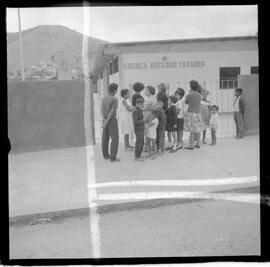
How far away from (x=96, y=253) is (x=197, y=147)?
5.39 m

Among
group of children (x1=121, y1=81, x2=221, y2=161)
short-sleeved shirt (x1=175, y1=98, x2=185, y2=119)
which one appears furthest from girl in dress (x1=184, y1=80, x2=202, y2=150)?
short-sleeved shirt (x1=175, y1=98, x2=185, y2=119)

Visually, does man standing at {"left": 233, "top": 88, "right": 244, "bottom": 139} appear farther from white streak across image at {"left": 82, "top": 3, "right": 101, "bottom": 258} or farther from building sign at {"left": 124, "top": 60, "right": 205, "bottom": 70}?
building sign at {"left": 124, "top": 60, "right": 205, "bottom": 70}

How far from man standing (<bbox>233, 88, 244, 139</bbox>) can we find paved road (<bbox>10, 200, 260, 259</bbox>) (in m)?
4.79

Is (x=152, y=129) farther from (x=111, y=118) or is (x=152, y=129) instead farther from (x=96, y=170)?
(x=96, y=170)

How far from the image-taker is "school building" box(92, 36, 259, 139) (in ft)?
51.0

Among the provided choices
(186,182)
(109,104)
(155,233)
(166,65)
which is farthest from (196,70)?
→ (155,233)

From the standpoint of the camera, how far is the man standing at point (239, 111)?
9.75m

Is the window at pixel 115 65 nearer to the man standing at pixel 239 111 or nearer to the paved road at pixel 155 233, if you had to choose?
the man standing at pixel 239 111

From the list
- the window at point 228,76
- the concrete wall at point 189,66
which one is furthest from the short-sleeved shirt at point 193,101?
the window at point 228,76

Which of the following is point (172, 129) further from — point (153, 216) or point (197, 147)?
point (153, 216)

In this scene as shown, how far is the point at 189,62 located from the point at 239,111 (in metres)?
7.14

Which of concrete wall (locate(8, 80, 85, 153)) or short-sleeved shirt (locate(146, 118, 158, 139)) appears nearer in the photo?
short-sleeved shirt (locate(146, 118, 158, 139))

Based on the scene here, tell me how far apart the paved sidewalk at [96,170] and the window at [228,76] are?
302 inches

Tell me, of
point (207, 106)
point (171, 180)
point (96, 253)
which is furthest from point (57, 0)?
point (207, 106)
